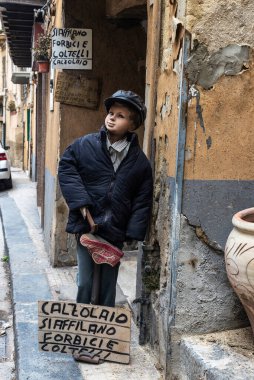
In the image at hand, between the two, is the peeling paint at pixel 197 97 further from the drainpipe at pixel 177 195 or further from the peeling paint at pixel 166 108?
the peeling paint at pixel 166 108

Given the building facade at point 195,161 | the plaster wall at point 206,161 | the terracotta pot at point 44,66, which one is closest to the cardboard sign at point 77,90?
the terracotta pot at point 44,66

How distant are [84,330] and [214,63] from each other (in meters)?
1.86

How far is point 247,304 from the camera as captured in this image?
276 cm

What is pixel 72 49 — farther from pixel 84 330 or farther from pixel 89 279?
pixel 84 330

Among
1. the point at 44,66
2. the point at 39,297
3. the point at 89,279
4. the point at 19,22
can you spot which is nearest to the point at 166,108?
the point at 89,279

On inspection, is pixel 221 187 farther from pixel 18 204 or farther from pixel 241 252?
pixel 18 204

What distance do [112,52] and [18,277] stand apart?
2.59m

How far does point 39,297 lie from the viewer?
4590mm

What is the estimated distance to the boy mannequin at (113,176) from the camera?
3.22 metres

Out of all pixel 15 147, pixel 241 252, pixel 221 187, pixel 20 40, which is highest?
pixel 20 40

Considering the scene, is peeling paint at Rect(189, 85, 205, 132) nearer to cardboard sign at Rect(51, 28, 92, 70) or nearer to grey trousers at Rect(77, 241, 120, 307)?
grey trousers at Rect(77, 241, 120, 307)

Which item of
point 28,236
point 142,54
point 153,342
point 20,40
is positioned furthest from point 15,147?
point 153,342

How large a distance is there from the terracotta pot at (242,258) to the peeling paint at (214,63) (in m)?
0.79

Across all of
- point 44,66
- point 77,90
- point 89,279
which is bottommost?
point 89,279
